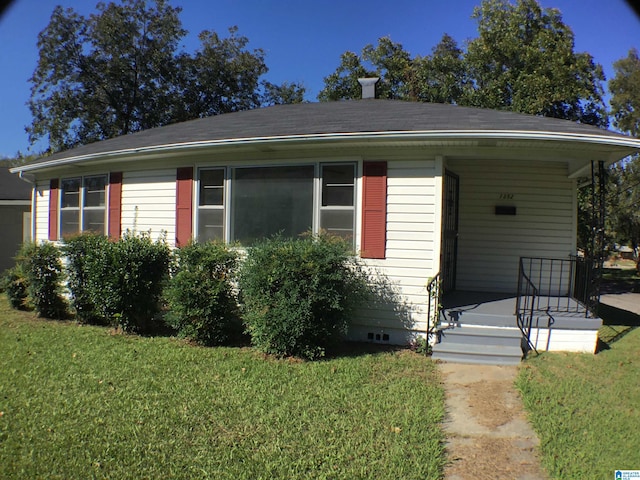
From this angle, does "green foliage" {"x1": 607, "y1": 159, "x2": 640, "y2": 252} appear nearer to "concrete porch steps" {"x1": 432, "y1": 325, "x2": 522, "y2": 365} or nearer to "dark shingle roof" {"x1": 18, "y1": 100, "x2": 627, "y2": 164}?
"dark shingle roof" {"x1": 18, "y1": 100, "x2": 627, "y2": 164}

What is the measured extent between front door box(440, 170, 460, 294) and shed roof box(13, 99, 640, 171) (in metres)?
1.17

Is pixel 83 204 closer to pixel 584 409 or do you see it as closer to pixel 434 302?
pixel 434 302

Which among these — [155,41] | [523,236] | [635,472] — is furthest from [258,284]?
[155,41]

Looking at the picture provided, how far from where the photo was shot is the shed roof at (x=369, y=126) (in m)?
5.34

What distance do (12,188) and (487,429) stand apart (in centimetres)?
1608

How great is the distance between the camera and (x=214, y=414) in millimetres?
3760

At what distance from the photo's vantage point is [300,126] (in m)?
6.73

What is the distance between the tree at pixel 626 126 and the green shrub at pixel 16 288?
2054 centimetres

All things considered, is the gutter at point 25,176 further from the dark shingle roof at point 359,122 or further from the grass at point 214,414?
the grass at point 214,414

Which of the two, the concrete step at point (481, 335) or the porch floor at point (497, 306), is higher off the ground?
the porch floor at point (497, 306)

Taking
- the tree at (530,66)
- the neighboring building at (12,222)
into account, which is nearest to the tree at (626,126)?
the tree at (530,66)

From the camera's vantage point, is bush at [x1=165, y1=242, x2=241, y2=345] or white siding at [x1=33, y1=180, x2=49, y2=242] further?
white siding at [x1=33, y1=180, x2=49, y2=242]

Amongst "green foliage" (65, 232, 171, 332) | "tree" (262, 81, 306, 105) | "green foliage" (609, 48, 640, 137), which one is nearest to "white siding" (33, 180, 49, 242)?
"green foliage" (65, 232, 171, 332)

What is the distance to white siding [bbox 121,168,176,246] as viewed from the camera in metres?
7.65
